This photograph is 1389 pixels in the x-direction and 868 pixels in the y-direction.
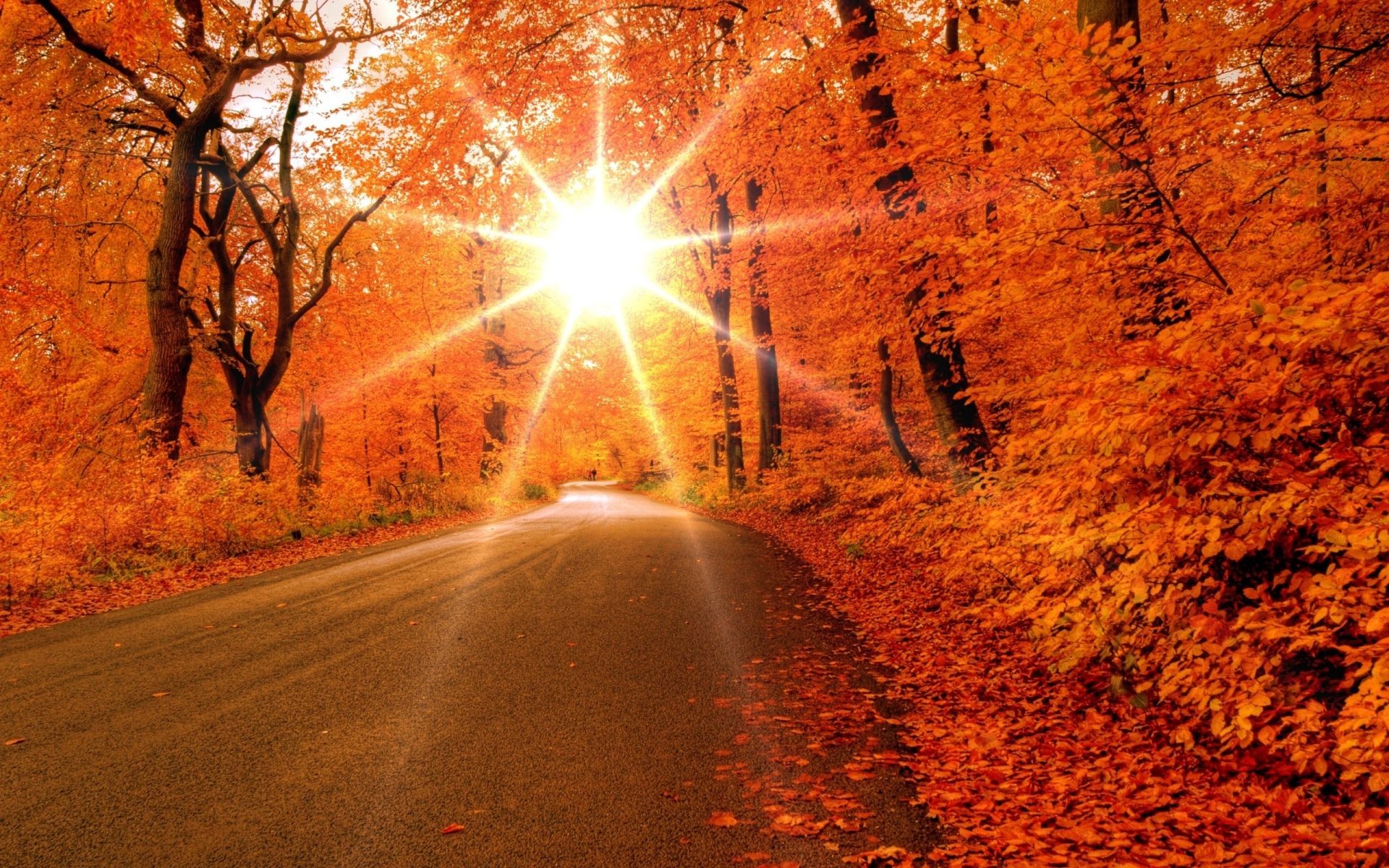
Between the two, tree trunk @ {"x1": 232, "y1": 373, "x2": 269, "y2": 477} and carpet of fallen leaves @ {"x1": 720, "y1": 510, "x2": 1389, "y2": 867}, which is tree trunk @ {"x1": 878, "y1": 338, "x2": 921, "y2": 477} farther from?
tree trunk @ {"x1": 232, "y1": 373, "x2": 269, "y2": 477}

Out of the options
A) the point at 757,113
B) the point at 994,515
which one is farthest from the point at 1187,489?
the point at 757,113

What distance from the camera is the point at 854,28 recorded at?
9.53 meters

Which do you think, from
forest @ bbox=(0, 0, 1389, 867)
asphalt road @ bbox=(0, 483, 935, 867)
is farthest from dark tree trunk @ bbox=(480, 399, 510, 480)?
asphalt road @ bbox=(0, 483, 935, 867)

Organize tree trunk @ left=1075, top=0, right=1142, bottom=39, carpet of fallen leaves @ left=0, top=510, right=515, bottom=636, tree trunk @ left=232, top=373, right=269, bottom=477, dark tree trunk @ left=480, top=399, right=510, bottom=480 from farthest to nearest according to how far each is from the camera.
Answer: dark tree trunk @ left=480, top=399, right=510, bottom=480 → tree trunk @ left=232, top=373, right=269, bottom=477 → carpet of fallen leaves @ left=0, top=510, right=515, bottom=636 → tree trunk @ left=1075, top=0, right=1142, bottom=39

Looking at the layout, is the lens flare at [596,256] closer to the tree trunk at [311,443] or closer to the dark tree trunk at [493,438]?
the dark tree trunk at [493,438]

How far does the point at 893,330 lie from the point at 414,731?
26.8 feet

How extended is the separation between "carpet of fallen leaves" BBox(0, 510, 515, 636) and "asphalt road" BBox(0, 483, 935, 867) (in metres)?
0.69

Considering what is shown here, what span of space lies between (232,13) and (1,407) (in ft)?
32.1

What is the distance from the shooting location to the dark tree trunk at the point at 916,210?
9141 mm

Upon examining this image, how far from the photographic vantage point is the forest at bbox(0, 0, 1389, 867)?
3.49m

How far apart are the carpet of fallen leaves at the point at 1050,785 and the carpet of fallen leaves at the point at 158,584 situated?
8.34 meters

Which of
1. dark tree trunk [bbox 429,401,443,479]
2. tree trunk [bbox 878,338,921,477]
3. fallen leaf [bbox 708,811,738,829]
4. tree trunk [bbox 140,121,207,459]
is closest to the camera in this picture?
fallen leaf [bbox 708,811,738,829]

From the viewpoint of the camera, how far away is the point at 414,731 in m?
4.42

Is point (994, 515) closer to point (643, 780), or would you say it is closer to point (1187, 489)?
point (1187, 489)
